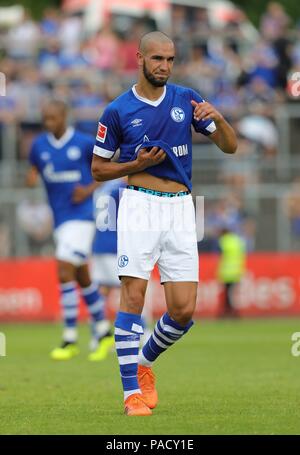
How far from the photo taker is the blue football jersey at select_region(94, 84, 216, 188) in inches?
379

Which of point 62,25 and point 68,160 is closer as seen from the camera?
point 68,160

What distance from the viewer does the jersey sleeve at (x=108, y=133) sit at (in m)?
9.62

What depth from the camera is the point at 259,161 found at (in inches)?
1019

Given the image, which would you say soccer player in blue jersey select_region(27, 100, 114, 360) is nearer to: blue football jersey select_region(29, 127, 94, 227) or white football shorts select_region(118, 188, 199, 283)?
blue football jersey select_region(29, 127, 94, 227)

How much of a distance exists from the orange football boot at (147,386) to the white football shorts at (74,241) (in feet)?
18.6

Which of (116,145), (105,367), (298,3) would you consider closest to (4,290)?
(105,367)

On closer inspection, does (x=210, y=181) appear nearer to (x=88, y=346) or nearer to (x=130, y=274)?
(x=88, y=346)

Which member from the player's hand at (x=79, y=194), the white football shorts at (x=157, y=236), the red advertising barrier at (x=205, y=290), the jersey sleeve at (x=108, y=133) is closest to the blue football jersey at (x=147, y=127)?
the jersey sleeve at (x=108, y=133)

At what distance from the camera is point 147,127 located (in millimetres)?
9617

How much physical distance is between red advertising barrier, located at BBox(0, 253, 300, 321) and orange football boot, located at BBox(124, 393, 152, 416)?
14900mm

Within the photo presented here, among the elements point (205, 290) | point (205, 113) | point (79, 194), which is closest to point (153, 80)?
point (205, 113)

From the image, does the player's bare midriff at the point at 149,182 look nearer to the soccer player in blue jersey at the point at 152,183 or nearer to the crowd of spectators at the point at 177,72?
the soccer player in blue jersey at the point at 152,183

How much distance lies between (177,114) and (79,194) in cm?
606

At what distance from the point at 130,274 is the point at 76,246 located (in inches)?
247
